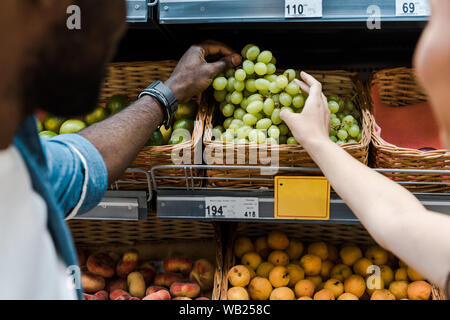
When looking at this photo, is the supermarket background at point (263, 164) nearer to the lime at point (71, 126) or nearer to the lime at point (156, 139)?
the lime at point (156, 139)

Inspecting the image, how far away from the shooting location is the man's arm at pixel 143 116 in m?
0.98

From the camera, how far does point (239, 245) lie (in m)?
1.56

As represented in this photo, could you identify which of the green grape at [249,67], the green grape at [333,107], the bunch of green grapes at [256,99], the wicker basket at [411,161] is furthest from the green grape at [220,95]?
the wicker basket at [411,161]

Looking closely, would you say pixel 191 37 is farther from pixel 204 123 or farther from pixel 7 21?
pixel 7 21

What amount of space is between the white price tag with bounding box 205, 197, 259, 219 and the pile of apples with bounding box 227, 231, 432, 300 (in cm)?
34

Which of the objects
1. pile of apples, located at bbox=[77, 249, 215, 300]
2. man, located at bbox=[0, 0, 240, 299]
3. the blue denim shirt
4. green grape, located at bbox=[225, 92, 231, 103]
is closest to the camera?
man, located at bbox=[0, 0, 240, 299]

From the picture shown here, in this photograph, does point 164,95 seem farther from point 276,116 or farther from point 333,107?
point 333,107

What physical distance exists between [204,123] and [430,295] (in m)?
0.91

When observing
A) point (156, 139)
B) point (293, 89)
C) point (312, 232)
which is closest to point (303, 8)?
point (293, 89)

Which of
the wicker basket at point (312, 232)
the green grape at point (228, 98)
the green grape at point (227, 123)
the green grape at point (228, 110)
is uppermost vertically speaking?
the green grape at point (228, 98)

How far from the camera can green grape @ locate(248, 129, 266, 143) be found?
1.16 m

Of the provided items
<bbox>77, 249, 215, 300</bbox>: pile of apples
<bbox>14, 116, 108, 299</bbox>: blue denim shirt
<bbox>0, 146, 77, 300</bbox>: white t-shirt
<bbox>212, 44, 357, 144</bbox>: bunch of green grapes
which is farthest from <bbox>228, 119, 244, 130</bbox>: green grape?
<bbox>0, 146, 77, 300</bbox>: white t-shirt

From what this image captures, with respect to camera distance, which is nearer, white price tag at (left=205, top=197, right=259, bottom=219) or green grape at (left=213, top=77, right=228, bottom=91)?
white price tag at (left=205, top=197, right=259, bottom=219)

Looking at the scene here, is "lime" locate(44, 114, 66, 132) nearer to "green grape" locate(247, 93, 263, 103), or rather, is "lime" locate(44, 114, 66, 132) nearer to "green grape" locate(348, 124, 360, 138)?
"green grape" locate(247, 93, 263, 103)
